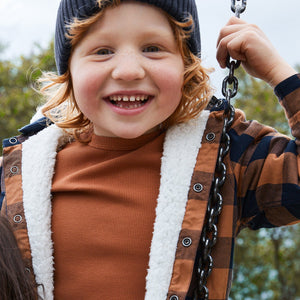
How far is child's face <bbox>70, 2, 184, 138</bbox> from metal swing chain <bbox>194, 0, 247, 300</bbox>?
0.18 metres

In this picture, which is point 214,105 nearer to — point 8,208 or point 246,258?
point 8,208

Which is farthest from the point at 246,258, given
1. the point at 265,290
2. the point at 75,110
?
the point at 75,110

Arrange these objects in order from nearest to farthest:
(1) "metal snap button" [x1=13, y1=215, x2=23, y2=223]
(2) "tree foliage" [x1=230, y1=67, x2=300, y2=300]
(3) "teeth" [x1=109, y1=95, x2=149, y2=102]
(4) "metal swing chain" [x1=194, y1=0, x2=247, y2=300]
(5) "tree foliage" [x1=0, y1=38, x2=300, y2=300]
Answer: (4) "metal swing chain" [x1=194, y1=0, x2=247, y2=300] → (3) "teeth" [x1=109, y1=95, x2=149, y2=102] → (1) "metal snap button" [x1=13, y1=215, x2=23, y2=223] → (5) "tree foliage" [x1=0, y1=38, x2=300, y2=300] → (2) "tree foliage" [x1=230, y1=67, x2=300, y2=300]

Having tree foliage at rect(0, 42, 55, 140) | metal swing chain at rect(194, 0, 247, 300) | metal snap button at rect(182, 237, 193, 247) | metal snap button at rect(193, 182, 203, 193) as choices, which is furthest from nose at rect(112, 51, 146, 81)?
tree foliage at rect(0, 42, 55, 140)

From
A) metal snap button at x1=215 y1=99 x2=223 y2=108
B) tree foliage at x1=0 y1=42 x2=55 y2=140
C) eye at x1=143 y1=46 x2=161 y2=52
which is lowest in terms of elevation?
metal snap button at x1=215 y1=99 x2=223 y2=108

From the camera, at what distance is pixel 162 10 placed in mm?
1599

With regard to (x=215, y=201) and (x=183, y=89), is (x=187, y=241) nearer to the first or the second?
(x=215, y=201)

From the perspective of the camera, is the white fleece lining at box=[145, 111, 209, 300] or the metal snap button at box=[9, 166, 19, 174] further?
the metal snap button at box=[9, 166, 19, 174]

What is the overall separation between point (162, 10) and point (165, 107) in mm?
325

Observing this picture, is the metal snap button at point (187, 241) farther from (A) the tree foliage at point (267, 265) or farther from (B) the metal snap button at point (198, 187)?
(A) the tree foliage at point (267, 265)

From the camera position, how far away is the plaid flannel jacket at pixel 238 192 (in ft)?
4.99

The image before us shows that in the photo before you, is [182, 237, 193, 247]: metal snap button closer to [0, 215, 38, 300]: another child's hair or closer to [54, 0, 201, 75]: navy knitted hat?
[0, 215, 38, 300]: another child's hair

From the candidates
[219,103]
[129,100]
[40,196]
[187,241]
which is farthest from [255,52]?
[40,196]

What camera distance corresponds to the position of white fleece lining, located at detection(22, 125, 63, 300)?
161cm
